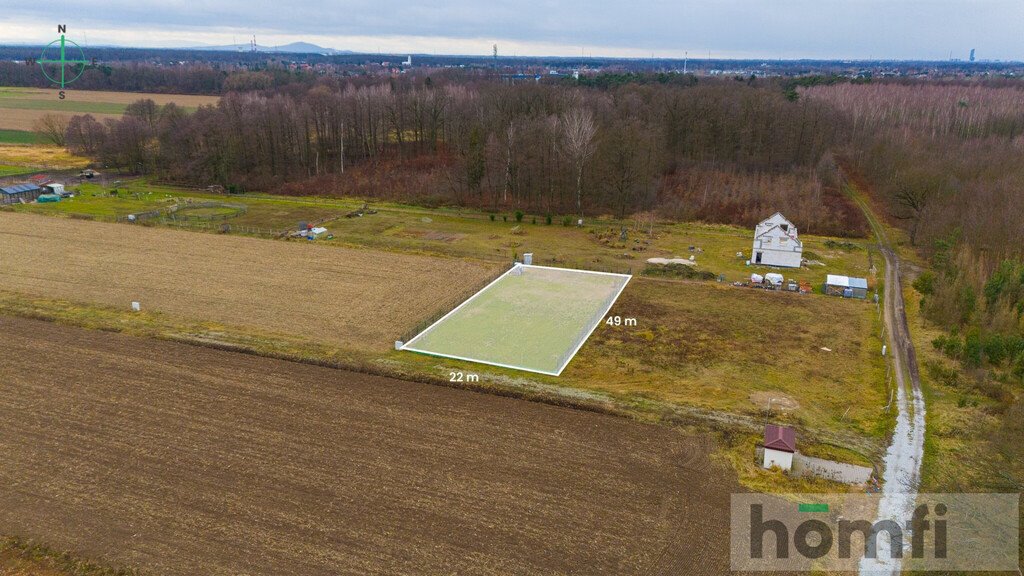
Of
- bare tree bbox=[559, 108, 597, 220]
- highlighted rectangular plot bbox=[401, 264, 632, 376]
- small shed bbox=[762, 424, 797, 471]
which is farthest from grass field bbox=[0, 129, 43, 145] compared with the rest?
small shed bbox=[762, 424, 797, 471]

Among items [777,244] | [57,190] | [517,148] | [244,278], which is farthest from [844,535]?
[57,190]

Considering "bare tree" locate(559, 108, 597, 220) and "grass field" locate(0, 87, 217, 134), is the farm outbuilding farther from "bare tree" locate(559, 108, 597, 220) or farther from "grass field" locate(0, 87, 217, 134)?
"bare tree" locate(559, 108, 597, 220)

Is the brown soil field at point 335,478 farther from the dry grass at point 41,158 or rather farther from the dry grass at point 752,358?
the dry grass at point 41,158

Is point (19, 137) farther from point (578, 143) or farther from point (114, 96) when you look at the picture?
point (578, 143)

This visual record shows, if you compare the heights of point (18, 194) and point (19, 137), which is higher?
point (19, 137)

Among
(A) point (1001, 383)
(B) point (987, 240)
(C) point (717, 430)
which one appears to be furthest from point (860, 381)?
(B) point (987, 240)
